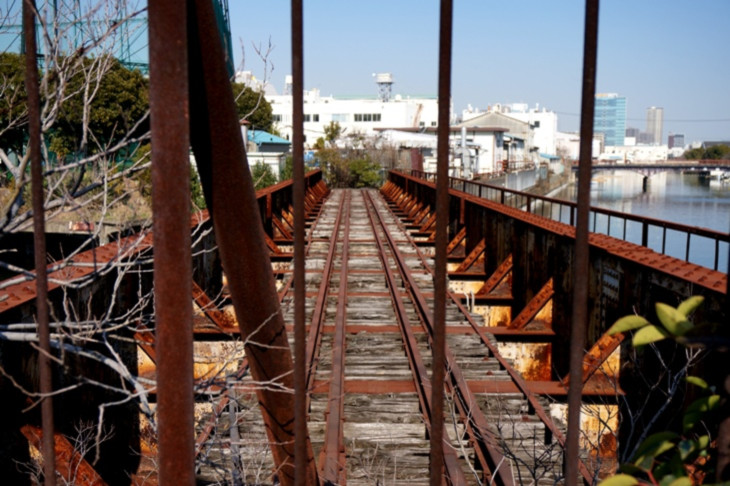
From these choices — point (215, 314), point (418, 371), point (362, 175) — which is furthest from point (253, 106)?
point (362, 175)

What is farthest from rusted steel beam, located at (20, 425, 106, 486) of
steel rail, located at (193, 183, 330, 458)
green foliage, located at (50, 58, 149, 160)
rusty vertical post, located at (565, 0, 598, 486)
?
rusty vertical post, located at (565, 0, 598, 486)

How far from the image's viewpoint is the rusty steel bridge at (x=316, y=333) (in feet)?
5.75

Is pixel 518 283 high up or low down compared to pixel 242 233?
down

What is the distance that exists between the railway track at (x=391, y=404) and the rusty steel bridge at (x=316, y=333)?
0.11 feet

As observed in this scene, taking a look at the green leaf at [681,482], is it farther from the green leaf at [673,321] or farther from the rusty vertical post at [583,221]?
the rusty vertical post at [583,221]

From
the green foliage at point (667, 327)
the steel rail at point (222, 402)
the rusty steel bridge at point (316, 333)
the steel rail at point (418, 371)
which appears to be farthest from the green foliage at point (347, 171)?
the green foliage at point (667, 327)

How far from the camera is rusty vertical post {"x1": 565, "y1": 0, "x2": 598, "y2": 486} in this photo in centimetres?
168

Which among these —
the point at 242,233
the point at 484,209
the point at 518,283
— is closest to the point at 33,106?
the point at 242,233

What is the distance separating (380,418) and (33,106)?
485 cm

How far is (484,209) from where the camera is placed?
45.5ft

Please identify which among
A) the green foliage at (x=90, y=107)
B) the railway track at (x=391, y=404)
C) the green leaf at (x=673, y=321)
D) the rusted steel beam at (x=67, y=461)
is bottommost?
the railway track at (x=391, y=404)

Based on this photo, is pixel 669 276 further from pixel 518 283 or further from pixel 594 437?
pixel 518 283

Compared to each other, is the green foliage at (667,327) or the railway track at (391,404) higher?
the green foliage at (667,327)

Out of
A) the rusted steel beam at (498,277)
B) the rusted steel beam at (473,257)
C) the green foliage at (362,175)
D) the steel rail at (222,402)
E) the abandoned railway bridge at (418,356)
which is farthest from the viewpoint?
the green foliage at (362,175)
